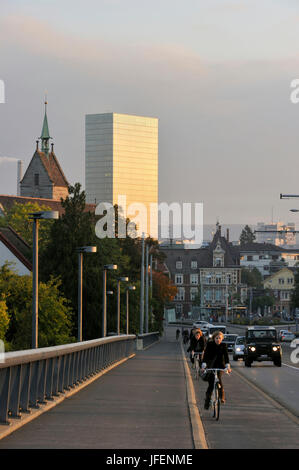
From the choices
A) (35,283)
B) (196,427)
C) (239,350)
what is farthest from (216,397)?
(239,350)

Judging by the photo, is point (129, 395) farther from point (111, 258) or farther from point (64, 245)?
point (111, 258)

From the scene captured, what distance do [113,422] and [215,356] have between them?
11.3 feet

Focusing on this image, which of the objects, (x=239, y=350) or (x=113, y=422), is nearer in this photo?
(x=113, y=422)

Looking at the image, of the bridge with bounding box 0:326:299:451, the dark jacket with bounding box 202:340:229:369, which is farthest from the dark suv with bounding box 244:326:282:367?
the dark jacket with bounding box 202:340:229:369

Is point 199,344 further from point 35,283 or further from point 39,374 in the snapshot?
point 39,374

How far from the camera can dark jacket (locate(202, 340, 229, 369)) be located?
62.4 feet

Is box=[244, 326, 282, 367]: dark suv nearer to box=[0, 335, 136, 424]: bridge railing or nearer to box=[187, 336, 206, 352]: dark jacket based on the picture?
box=[187, 336, 206, 352]: dark jacket

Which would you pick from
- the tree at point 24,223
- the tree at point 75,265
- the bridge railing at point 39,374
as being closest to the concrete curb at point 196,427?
the bridge railing at point 39,374

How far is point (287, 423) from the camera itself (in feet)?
57.6

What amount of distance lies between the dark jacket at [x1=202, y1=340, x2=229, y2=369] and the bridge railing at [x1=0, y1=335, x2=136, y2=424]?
9.88 feet

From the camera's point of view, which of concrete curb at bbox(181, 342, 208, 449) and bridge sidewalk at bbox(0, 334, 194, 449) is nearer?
bridge sidewalk at bbox(0, 334, 194, 449)

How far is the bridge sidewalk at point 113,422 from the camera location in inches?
527

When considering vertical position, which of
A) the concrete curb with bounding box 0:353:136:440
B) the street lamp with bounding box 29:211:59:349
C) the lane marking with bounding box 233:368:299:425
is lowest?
the lane marking with bounding box 233:368:299:425

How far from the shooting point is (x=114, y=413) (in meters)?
18.0
